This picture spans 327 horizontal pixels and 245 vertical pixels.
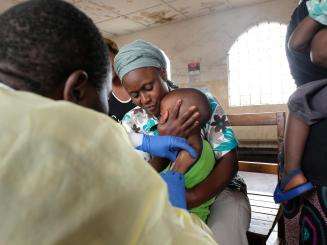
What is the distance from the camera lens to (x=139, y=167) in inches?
14.2

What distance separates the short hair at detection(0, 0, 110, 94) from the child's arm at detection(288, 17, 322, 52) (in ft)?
3.19

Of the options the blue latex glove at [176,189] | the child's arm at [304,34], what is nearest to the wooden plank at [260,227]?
the blue latex glove at [176,189]

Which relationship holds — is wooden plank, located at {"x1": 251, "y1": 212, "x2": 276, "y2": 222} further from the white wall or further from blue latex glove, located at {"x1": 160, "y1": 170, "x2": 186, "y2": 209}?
the white wall

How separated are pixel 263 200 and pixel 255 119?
58 centimetres

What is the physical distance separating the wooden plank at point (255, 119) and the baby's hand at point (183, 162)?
1.06m

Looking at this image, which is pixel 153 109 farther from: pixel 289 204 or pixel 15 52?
pixel 15 52

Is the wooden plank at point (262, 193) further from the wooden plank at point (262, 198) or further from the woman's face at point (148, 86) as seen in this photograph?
the woman's face at point (148, 86)

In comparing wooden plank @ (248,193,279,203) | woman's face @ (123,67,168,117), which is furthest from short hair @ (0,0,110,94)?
wooden plank @ (248,193,279,203)

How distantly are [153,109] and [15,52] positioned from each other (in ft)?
3.40

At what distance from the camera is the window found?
581 centimetres

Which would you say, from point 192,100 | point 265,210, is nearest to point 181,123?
point 192,100

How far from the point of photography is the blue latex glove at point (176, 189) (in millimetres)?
911

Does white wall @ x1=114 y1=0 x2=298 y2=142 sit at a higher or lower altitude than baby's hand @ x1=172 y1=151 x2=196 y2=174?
higher

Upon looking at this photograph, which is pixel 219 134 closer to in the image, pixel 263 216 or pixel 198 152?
pixel 198 152
